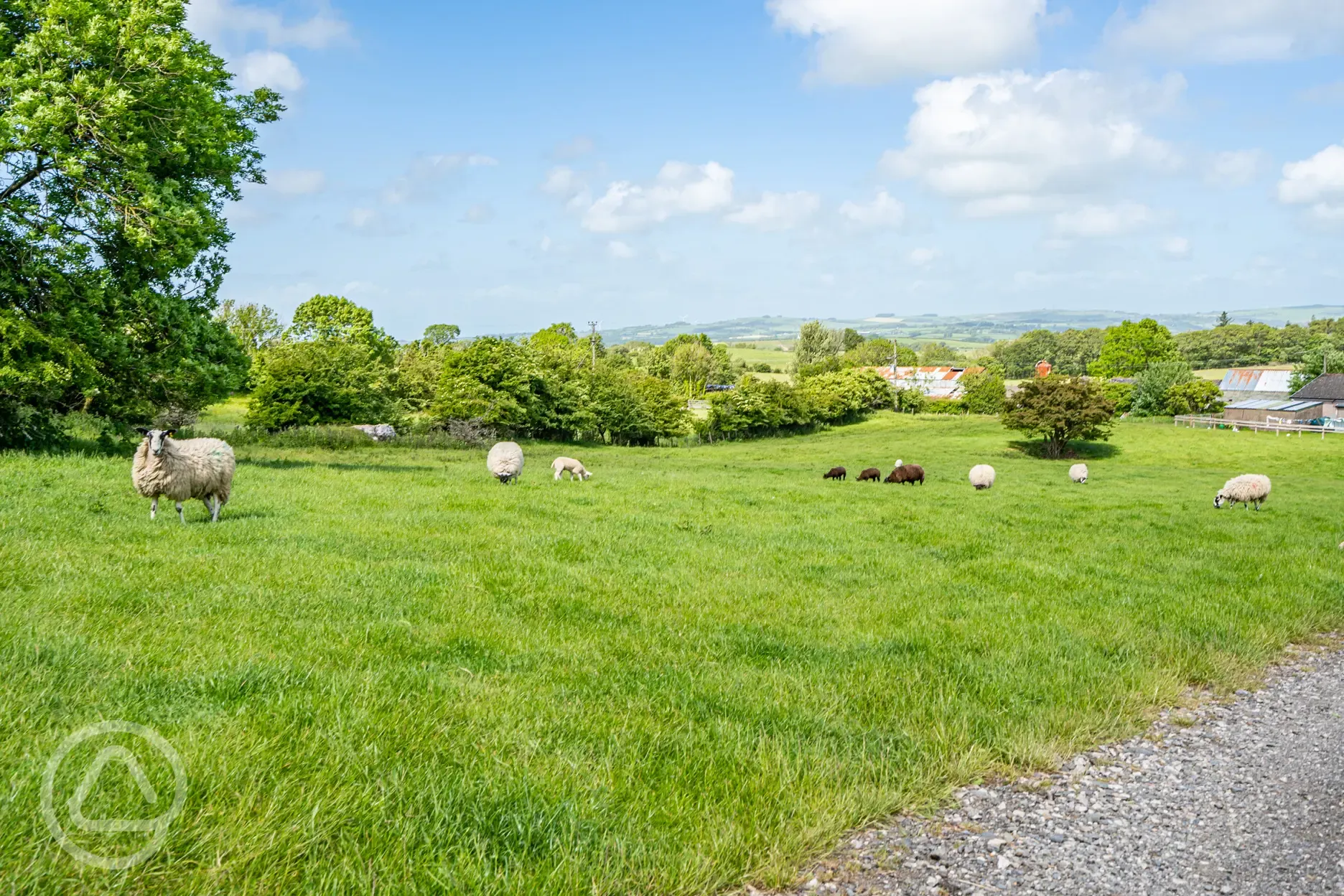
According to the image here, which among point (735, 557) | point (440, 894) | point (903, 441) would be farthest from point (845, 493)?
point (903, 441)

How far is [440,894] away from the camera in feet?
12.8

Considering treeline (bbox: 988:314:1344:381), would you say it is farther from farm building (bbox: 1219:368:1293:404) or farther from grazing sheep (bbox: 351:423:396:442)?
grazing sheep (bbox: 351:423:396:442)

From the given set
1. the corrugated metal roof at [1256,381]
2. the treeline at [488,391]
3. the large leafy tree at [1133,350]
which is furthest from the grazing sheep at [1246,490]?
the large leafy tree at [1133,350]

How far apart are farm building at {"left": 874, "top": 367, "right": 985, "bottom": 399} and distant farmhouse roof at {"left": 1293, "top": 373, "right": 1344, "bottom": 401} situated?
6363cm

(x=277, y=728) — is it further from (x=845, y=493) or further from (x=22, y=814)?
(x=845, y=493)

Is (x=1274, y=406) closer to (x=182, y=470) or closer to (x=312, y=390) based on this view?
(x=312, y=390)

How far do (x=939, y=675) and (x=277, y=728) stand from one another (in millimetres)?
5997

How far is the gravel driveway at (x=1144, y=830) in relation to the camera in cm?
453

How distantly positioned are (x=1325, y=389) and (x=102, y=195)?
127626 mm

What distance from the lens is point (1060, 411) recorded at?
222 ft

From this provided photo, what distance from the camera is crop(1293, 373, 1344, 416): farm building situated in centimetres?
9625

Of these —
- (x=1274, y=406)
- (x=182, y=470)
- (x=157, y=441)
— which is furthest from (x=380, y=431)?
A: (x=1274, y=406)

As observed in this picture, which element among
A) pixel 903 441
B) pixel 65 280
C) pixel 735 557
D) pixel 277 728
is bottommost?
pixel 903 441

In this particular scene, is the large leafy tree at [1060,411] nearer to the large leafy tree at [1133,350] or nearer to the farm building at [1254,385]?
the farm building at [1254,385]
